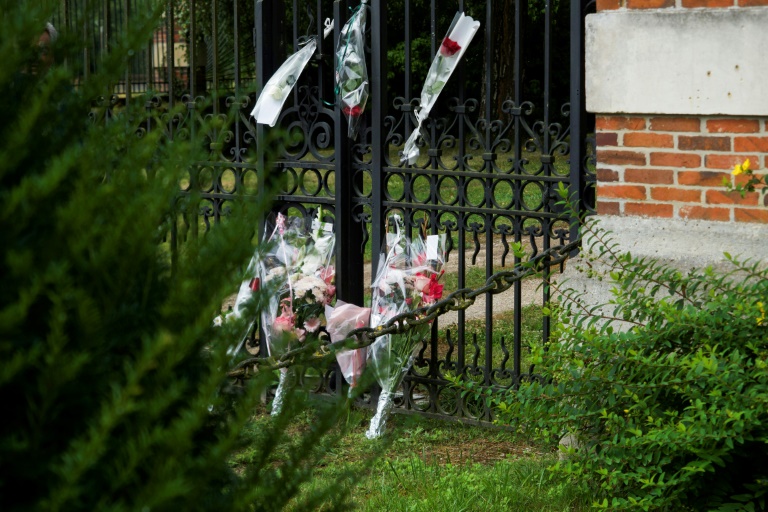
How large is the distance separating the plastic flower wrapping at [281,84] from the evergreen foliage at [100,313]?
14.9ft

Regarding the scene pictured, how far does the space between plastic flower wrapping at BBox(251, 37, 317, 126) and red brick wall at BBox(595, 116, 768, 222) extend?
193 cm

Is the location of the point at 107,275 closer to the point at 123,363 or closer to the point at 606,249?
the point at 123,363

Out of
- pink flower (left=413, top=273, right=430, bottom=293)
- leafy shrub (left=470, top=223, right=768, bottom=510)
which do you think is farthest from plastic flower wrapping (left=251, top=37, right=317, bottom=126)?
leafy shrub (left=470, top=223, right=768, bottom=510)

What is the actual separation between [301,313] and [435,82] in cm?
149

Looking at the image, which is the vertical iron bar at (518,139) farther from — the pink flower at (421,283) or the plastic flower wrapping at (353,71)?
the plastic flower wrapping at (353,71)

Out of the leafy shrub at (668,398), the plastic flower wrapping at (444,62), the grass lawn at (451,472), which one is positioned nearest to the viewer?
the leafy shrub at (668,398)

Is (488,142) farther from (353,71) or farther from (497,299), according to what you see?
(497,299)

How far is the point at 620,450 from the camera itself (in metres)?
3.97

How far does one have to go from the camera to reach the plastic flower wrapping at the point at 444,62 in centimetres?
550

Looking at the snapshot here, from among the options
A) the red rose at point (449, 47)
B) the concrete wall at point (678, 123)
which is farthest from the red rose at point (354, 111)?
the concrete wall at point (678, 123)

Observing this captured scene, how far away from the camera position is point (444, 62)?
18.3 ft

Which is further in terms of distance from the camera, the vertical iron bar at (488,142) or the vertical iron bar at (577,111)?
the vertical iron bar at (488,142)

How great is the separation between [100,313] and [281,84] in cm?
489

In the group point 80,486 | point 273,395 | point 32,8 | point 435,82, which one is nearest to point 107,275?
point 80,486
